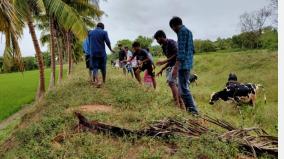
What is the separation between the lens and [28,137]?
20.0 feet

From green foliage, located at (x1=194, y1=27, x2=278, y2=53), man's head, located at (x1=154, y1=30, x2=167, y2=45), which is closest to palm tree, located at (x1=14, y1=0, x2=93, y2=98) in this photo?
man's head, located at (x1=154, y1=30, x2=167, y2=45)

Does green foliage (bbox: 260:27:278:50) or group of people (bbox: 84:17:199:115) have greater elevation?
green foliage (bbox: 260:27:278:50)

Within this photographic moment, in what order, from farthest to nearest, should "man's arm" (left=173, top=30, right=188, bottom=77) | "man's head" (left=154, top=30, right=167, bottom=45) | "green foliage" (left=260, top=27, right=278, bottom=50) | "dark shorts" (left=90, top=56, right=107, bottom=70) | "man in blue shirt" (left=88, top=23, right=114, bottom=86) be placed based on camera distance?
"green foliage" (left=260, top=27, right=278, bottom=50) → "dark shorts" (left=90, top=56, right=107, bottom=70) → "man in blue shirt" (left=88, top=23, right=114, bottom=86) → "man's head" (left=154, top=30, right=167, bottom=45) → "man's arm" (left=173, top=30, right=188, bottom=77)

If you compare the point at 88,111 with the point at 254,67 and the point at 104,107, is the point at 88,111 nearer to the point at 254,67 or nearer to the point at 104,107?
the point at 104,107

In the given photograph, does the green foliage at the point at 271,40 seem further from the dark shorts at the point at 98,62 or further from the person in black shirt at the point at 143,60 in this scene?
the dark shorts at the point at 98,62

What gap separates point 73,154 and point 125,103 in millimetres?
3191

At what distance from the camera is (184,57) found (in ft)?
20.9

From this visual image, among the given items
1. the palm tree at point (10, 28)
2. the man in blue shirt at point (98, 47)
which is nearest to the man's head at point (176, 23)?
the palm tree at point (10, 28)

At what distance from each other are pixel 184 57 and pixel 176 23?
0.56 m

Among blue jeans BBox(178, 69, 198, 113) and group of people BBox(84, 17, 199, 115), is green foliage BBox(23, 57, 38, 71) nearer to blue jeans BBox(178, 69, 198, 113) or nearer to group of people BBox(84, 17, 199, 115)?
group of people BBox(84, 17, 199, 115)

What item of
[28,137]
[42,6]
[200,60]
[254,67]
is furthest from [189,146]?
[200,60]

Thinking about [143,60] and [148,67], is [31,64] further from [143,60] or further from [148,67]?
[148,67]

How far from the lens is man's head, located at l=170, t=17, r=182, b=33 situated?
252 inches

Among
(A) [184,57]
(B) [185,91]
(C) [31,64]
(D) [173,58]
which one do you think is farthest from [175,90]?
(C) [31,64]
